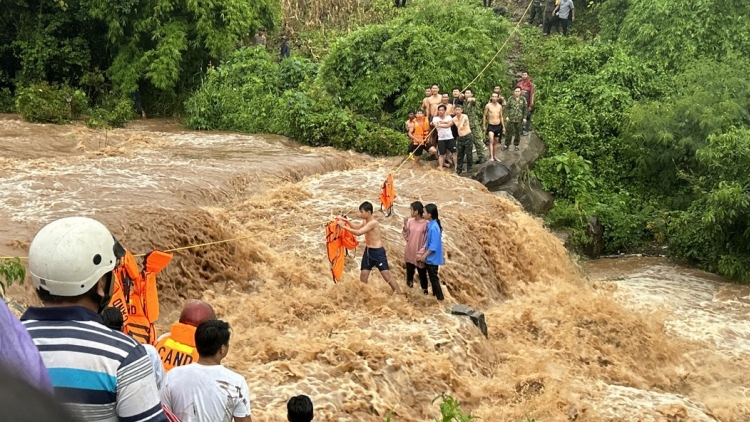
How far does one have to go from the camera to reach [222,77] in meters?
20.6

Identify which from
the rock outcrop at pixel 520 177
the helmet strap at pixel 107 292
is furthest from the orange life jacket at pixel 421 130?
the helmet strap at pixel 107 292

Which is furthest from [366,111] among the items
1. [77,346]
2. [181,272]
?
[77,346]

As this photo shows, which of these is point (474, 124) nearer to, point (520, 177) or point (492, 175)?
point (492, 175)

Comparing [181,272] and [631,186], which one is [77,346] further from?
[631,186]

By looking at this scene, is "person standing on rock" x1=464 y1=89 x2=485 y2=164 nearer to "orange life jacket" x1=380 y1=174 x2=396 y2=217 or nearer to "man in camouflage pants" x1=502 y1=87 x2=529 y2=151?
"man in camouflage pants" x1=502 y1=87 x2=529 y2=151

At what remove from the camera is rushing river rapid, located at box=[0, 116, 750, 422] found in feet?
25.0

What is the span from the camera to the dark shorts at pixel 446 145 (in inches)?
596

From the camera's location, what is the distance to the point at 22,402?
0.86 metres

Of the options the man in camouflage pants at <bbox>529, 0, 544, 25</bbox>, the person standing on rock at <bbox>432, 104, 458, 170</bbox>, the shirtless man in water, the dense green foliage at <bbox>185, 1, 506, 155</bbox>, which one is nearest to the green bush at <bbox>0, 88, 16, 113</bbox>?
the dense green foliage at <bbox>185, 1, 506, 155</bbox>

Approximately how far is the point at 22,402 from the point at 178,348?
3.59 m

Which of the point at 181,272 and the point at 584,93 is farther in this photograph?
the point at 584,93

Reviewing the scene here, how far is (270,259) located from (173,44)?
11622 millimetres

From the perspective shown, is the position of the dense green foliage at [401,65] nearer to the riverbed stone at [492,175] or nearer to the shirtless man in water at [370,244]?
the riverbed stone at [492,175]

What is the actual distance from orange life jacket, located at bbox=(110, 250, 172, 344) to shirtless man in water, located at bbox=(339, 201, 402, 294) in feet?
10.1
